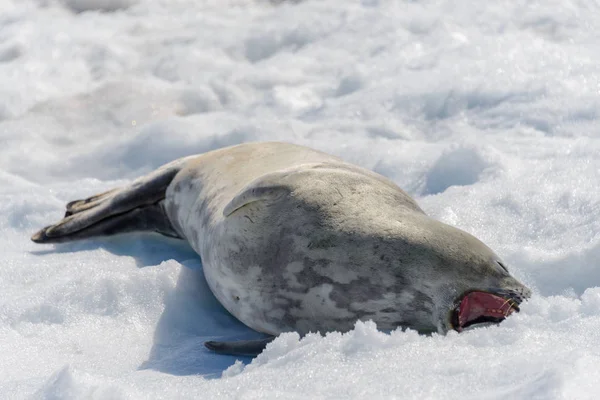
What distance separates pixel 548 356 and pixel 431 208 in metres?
2.19

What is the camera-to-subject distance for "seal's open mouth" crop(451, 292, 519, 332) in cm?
290

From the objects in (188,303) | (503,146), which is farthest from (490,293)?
(503,146)

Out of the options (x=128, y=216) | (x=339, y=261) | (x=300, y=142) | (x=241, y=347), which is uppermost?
(x=339, y=261)

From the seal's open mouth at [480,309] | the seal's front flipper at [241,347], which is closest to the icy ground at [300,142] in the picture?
the seal's front flipper at [241,347]

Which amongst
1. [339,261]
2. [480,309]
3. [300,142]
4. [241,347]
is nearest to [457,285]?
[480,309]

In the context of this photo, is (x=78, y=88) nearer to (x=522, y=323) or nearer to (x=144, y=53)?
(x=144, y=53)

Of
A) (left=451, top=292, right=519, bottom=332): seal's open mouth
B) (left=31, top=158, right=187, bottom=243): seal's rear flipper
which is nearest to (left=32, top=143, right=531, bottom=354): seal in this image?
(left=451, top=292, right=519, bottom=332): seal's open mouth

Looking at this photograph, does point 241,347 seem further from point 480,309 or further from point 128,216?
point 128,216

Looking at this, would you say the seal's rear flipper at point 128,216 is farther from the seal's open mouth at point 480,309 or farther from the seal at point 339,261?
the seal's open mouth at point 480,309

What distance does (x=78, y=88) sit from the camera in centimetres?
696

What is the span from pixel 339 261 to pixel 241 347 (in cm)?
46

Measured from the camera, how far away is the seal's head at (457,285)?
2.92 metres

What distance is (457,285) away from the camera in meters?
2.94

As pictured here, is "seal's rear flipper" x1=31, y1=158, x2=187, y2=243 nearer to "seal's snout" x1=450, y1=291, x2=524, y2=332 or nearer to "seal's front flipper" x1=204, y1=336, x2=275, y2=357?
"seal's front flipper" x1=204, y1=336, x2=275, y2=357
